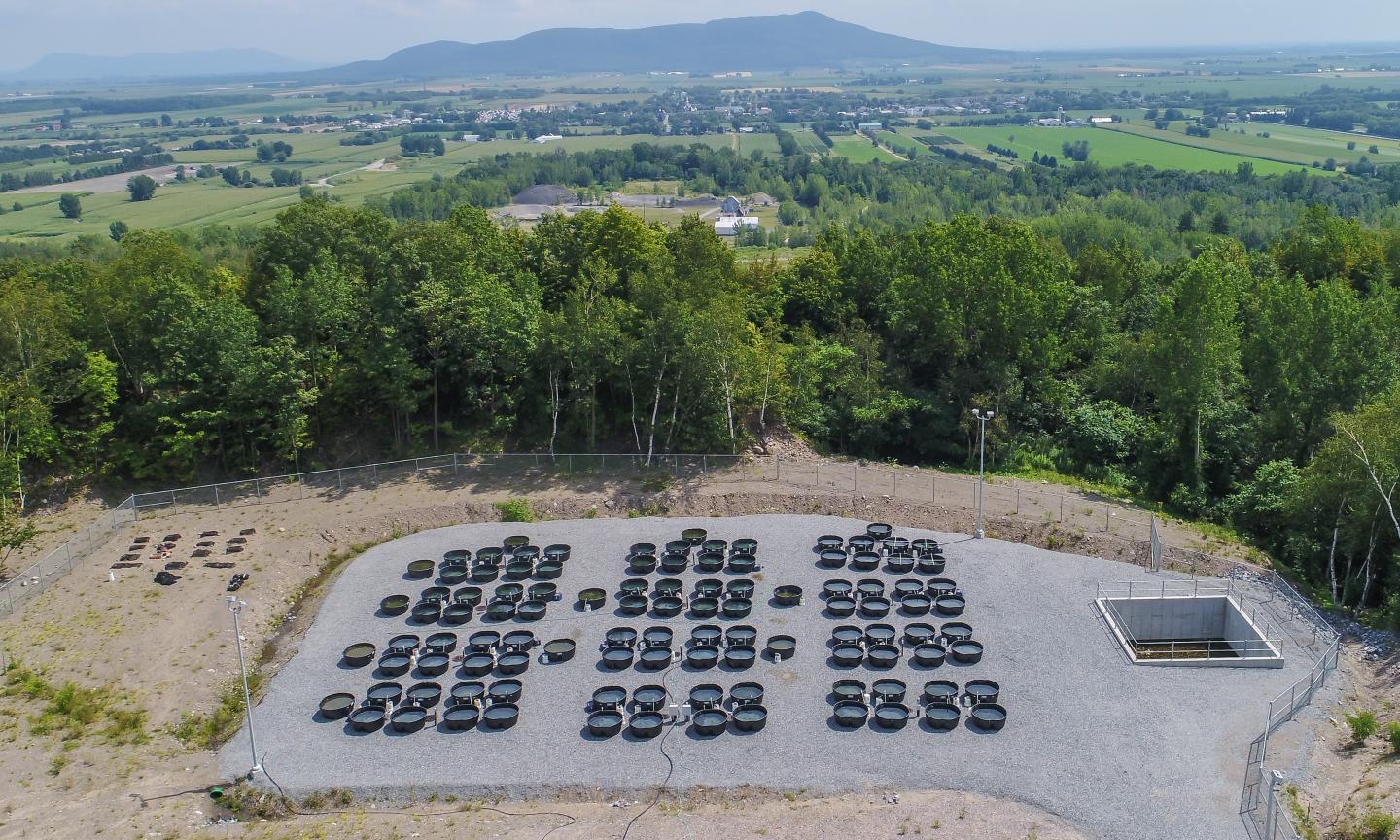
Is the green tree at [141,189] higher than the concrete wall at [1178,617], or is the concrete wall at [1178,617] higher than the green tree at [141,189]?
the green tree at [141,189]

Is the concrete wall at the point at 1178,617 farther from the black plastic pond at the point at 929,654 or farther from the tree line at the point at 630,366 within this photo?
the black plastic pond at the point at 929,654

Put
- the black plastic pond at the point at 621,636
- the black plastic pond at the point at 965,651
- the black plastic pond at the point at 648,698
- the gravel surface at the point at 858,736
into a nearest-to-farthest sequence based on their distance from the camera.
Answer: the gravel surface at the point at 858,736, the black plastic pond at the point at 648,698, the black plastic pond at the point at 965,651, the black plastic pond at the point at 621,636

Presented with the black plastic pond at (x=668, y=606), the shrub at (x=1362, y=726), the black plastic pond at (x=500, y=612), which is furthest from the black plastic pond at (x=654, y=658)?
the shrub at (x=1362, y=726)

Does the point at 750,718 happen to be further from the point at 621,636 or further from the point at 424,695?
the point at 424,695

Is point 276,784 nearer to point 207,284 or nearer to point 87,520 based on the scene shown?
point 87,520

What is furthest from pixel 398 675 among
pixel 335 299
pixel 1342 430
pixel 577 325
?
pixel 1342 430

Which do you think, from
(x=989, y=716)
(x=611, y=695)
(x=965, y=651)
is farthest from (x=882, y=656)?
(x=611, y=695)
